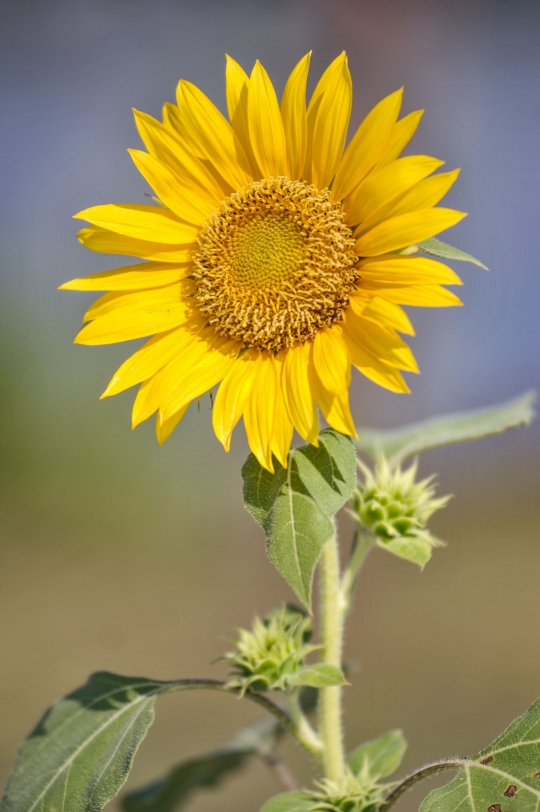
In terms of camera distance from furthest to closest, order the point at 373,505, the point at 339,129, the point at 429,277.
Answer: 1. the point at 373,505
2. the point at 339,129
3. the point at 429,277

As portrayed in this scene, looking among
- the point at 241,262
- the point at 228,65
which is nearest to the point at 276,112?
the point at 228,65

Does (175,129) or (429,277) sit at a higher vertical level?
(175,129)

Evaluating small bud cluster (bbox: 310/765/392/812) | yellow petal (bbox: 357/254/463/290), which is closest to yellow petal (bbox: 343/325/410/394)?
yellow petal (bbox: 357/254/463/290)

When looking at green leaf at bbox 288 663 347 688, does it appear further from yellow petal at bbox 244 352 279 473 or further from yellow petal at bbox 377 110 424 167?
yellow petal at bbox 377 110 424 167

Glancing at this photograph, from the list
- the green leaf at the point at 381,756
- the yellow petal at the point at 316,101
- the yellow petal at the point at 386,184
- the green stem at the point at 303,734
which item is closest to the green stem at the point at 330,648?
the green stem at the point at 303,734

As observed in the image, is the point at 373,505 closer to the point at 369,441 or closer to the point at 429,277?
the point at 429,277
